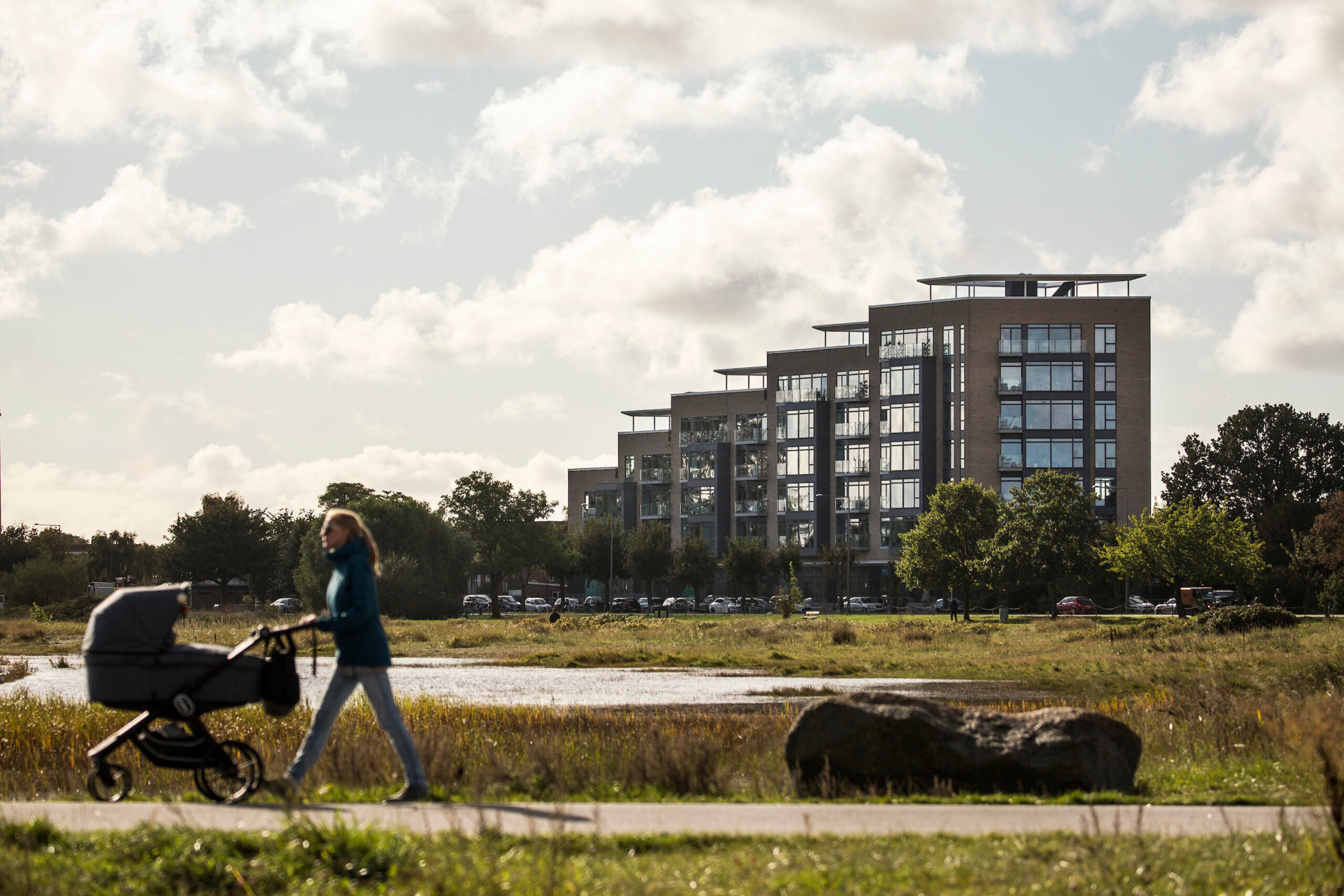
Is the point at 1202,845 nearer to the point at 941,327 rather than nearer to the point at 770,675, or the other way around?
the point at 770,675

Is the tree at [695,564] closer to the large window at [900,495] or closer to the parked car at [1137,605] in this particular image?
the large window at [900,495]

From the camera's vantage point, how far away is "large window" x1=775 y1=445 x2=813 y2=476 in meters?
128

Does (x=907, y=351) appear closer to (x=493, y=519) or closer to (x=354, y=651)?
(x=493, y=519)

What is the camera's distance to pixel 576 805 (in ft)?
35.3

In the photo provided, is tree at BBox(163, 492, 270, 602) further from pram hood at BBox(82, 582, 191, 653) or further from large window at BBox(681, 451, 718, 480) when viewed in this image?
pram hood at BBox(82, 582, 191, 653)

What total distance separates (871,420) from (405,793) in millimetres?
113217

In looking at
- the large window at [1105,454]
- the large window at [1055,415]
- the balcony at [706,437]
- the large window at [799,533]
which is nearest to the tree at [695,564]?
the large window at [799,533]

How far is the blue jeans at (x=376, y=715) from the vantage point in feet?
34.7

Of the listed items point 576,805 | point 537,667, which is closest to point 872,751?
point 576,805

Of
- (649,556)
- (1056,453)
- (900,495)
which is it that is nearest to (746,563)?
(649,556)

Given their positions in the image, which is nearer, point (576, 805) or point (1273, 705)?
point (576, 805)

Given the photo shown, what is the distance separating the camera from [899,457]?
119688mm

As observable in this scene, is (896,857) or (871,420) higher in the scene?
(871,420)

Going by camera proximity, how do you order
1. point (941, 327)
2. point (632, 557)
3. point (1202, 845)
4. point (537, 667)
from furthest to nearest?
point (632, 557)
point (941, 327)
point (537, 667)
point (1202, 845)
